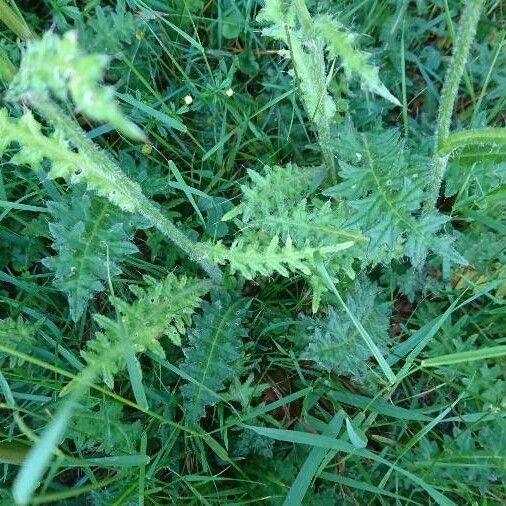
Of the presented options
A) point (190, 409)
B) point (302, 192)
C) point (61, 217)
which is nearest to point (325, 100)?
point (302, 192)

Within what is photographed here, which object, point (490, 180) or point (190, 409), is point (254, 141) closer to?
point (490, 180)

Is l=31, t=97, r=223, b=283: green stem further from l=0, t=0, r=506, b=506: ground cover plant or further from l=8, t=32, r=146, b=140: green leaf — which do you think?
l=8, t=32, r=146, b=140: green leaf

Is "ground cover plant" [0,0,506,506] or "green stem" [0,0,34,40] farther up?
"green stem" [0,0,34,40]

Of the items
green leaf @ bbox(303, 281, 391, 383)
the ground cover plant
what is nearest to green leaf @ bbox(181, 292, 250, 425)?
the ground cover plant

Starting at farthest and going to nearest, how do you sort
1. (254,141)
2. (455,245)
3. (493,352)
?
(254,141) → (455,245) → (493,352)

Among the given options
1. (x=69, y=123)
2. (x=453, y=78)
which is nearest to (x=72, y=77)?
(x=69, y=123)

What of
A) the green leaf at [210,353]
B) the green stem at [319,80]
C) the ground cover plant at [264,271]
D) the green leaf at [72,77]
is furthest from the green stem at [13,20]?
the green leaf at [210,353]
